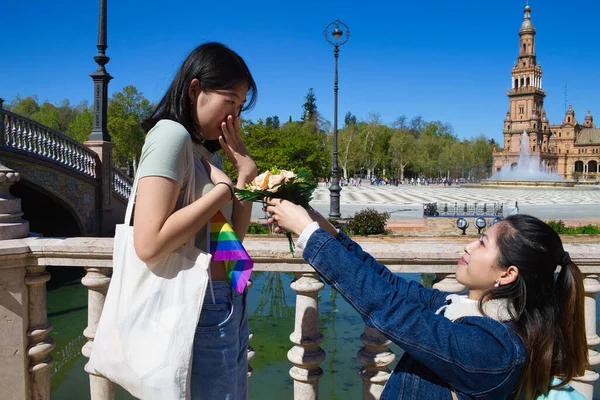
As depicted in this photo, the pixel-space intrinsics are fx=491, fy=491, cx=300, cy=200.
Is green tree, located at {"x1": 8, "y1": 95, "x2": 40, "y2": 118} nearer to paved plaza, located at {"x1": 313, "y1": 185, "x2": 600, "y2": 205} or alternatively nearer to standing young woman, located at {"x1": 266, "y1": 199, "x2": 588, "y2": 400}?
paved plaza, located at {"x1": 313, "y1": 185, "x2": 600, "y2": 205}

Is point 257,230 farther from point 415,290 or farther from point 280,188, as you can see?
point 280,188

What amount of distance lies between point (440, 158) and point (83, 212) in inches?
3049

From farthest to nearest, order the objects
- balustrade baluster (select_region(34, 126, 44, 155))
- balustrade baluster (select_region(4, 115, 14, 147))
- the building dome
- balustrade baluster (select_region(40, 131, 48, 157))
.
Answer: the building dome < balustrade baluster (select_region(40, 131, 48, 157)) < balustrade baluster (select_region(34, 126, 44, 155)) < balustrade baluster (select_region(4, 115, 14, 147))

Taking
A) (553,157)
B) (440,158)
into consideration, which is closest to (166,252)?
(440,158)

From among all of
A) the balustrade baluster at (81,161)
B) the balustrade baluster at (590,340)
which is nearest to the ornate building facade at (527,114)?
the balustrade baluster at (81,161)

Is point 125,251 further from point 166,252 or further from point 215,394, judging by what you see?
point 215,394

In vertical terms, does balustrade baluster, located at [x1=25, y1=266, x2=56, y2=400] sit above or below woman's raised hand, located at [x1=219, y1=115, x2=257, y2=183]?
below

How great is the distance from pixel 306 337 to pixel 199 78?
5.01ft

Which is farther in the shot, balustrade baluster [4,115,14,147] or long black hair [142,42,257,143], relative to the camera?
balustrade baluster [4,115,14,147]

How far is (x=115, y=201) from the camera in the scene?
60.1ft

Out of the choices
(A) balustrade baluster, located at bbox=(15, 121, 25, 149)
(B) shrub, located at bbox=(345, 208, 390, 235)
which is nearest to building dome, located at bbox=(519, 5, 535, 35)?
(B) shrub, located at bbox=(345, 208, 390, 235)

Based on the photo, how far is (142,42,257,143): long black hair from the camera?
1.88 m

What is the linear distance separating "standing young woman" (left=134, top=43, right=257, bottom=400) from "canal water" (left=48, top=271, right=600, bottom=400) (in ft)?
13.5

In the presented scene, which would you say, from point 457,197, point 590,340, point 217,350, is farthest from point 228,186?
point 457,197
